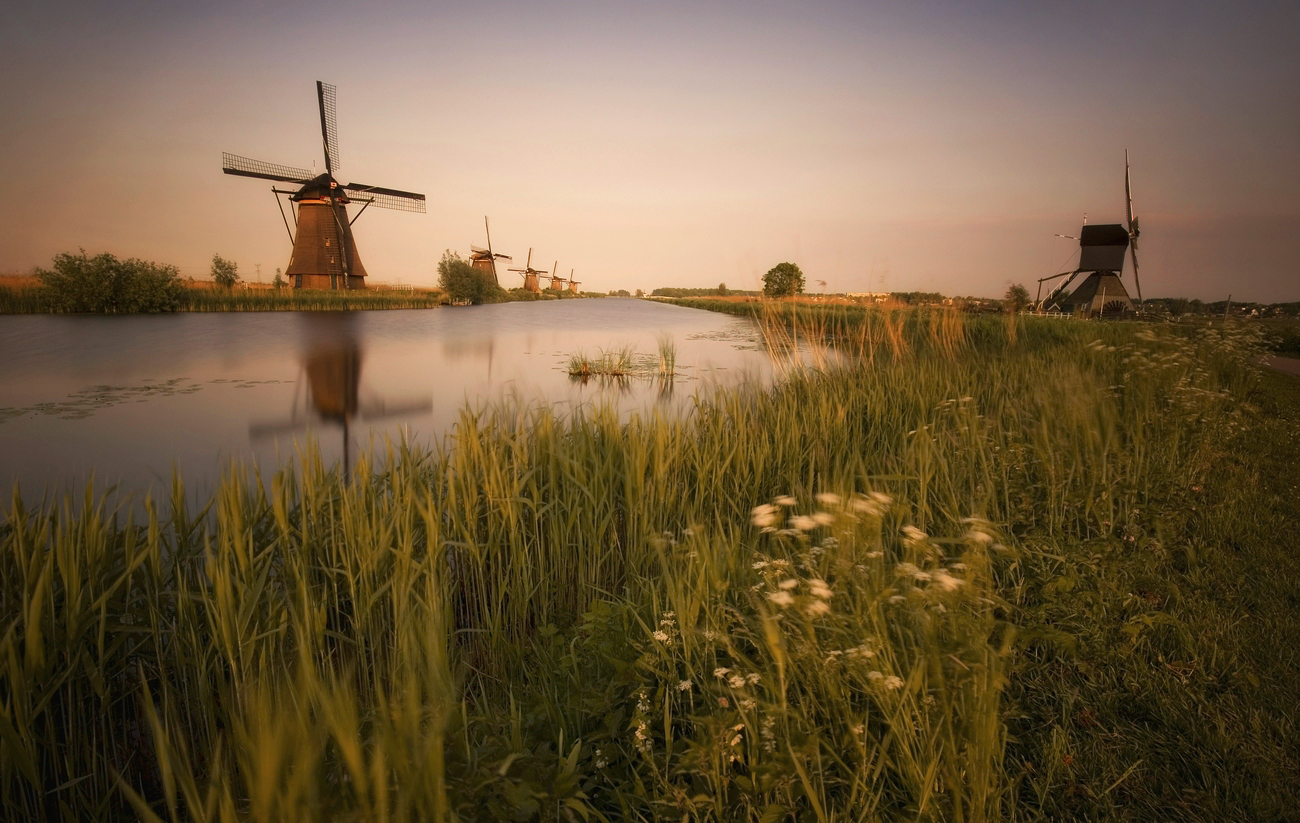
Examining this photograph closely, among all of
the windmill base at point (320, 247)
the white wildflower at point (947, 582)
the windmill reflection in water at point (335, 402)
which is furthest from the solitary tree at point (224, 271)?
the white wildflower at point (947, 582)

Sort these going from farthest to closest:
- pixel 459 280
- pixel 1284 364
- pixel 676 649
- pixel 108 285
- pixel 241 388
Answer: pixel 459 280, pixel 108 285, pixel 1284 364, pixel 241 388, pixel 676 649

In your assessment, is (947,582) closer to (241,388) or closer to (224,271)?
(241,388)

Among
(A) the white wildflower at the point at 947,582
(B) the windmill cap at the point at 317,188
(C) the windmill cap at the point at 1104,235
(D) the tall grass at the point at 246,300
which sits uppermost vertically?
(B) the windmill cap at the point at 317,188

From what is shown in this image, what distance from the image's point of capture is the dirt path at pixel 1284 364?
11094 millimetres

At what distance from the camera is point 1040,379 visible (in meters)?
6.34

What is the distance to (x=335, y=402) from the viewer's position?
8.78m

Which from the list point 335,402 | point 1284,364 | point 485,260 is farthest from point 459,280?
point 1284,364

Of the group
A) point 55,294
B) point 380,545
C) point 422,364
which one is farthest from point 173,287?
point 380,545

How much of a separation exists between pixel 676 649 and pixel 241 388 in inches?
392

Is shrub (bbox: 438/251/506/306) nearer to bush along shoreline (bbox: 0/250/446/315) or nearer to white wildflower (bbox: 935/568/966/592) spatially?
bush along shoreline (bbox: 0/250/446/315)

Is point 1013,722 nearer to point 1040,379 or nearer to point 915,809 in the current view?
point 915,809

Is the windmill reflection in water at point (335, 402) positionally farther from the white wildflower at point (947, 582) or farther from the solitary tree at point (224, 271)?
the solitary tree at point (224, 271)

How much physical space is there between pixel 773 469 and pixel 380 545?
2.80 meters

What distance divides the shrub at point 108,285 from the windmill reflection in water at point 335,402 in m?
13.0
